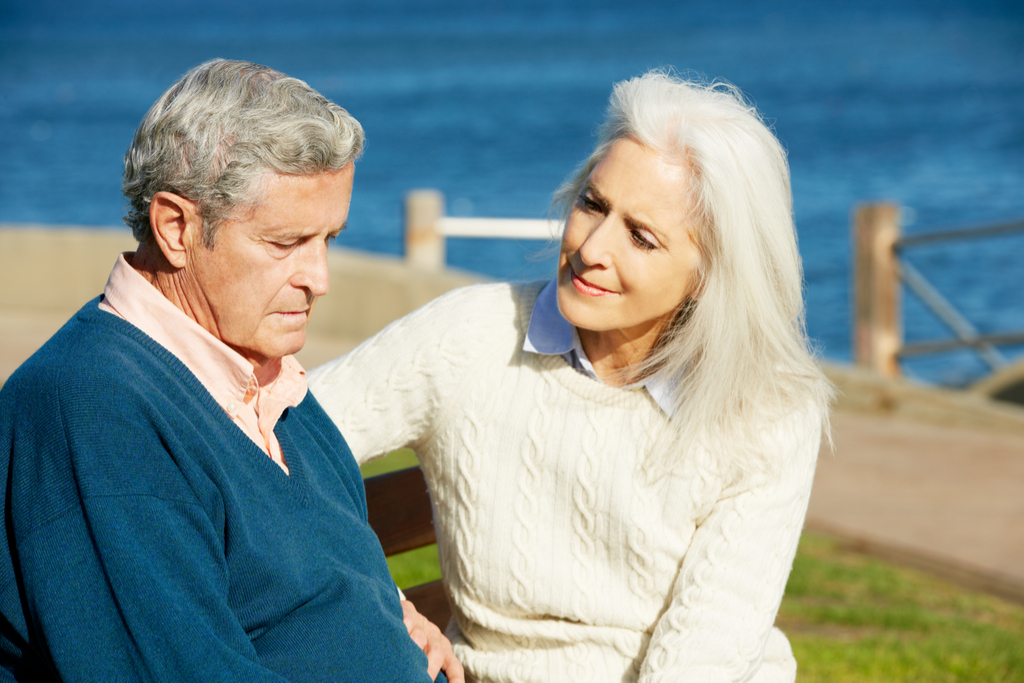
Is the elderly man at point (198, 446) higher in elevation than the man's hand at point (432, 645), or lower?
higher

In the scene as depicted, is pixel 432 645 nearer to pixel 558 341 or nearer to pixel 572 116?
pixel 558 341

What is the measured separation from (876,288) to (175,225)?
7.14 m

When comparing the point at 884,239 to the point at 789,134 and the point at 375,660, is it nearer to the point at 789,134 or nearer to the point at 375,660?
the point at 375,660

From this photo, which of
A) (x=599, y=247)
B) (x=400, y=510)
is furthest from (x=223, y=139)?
(x=400, y=510)

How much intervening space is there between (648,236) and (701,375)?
32 centimetres

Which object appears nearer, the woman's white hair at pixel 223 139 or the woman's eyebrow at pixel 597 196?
the woman's white hair at pixel 223 139

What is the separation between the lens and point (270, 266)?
1815mm

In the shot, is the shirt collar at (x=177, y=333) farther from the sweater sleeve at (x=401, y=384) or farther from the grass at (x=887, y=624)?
the grass at (x=887, y=624)

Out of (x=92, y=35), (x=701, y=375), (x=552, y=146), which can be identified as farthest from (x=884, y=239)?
(x=92, y=35)

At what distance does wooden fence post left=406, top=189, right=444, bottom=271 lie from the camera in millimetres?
8719

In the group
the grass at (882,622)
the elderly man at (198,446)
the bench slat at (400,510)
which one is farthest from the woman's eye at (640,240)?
the grass at (882,622)

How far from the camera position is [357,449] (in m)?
2.50

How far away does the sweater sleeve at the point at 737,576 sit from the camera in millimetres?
2242

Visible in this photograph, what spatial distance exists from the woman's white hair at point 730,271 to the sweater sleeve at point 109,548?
44.4 inches
